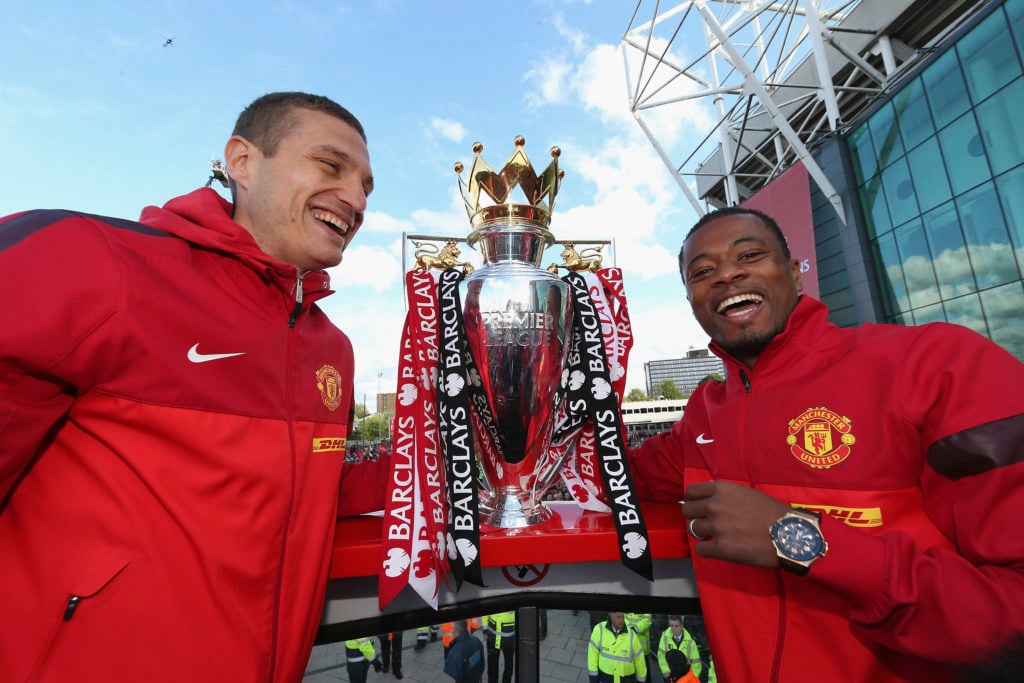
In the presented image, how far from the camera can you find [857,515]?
1.08 metres

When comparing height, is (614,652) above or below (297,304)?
below

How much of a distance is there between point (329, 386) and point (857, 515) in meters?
1.35

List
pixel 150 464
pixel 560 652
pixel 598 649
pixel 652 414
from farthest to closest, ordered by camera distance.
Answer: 1. pixel 652 414
2. pixel 598 649
3. pixel 560 652
4. pixel 150 464

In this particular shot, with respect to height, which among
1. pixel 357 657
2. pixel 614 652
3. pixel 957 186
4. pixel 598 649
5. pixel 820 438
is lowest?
pixel 357 657

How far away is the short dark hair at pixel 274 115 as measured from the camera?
127 centimetres

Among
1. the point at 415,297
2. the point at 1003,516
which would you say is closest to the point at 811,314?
the point at 1003,516

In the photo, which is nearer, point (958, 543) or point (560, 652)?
point (958, 543)

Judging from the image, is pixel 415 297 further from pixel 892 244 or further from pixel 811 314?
pixel 892 244

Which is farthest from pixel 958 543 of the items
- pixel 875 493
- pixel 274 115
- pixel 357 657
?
pixel 357 657

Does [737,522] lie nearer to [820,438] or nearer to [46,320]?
[820,438]

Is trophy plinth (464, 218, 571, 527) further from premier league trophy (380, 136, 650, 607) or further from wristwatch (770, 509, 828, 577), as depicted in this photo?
wristwatch (770, 509, 828, 577)

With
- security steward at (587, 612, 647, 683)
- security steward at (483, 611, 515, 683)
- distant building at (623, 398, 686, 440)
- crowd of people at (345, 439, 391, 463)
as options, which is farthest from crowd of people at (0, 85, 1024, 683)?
distant building at (623, 398, 686, 440)

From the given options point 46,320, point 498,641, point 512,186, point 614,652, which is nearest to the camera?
point 46,320

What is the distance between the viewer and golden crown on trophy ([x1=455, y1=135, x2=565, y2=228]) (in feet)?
5.26
